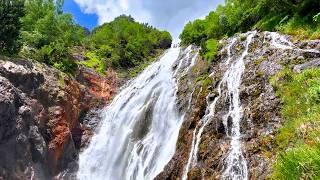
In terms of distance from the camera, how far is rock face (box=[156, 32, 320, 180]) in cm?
1827

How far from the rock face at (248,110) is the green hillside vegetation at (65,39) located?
1252 cm

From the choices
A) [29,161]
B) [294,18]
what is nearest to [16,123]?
[29,161]

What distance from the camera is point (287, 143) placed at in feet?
53.6

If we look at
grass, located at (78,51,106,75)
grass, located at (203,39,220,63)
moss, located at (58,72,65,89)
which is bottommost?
moss, located at (58,72,65,89)

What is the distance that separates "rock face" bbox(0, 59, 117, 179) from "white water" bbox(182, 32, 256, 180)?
391 inches

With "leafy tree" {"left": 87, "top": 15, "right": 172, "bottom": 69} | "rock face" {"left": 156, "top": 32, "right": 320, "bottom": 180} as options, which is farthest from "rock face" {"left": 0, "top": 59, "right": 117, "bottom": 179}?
"leafy tree" {"left": 87, "top": 15, "right": 172, "bottom": 69}

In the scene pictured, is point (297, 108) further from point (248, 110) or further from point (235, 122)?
point (235, 122)

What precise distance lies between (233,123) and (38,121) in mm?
13248

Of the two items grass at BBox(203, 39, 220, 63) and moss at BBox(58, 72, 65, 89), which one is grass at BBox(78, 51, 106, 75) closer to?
moss at BBox(58, 72, 65, 89)

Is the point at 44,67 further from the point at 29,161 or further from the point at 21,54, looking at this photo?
the point at 29,161

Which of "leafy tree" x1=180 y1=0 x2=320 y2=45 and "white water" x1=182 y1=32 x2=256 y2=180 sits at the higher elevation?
"leafy tree" x1=180 y1=0 x2=320 y2=45

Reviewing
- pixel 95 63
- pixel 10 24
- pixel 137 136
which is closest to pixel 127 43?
pixel 95 63

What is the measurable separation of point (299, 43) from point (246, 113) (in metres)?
7.06

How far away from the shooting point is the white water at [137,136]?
83.7 ft
